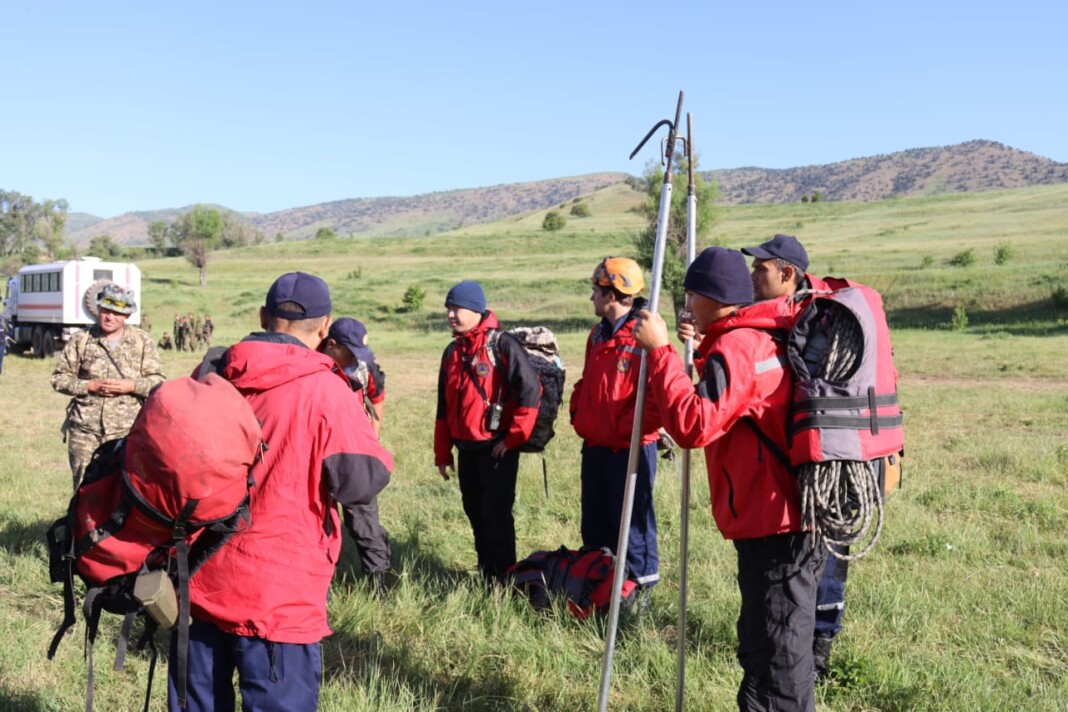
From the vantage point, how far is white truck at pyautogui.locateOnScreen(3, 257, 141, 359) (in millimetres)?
26766

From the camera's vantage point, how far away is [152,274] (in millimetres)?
Result: 66125

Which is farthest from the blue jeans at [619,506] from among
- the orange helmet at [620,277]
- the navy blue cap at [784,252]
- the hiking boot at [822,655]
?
the navy blue cap at [784,252]

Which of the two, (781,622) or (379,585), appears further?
(379,585)

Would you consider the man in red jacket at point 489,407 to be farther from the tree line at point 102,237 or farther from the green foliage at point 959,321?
the tree line at point 102,237

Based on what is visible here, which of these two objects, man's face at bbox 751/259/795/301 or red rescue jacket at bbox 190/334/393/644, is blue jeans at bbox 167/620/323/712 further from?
man's face at bbox 751/259/795/301

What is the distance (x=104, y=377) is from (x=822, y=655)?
471cm

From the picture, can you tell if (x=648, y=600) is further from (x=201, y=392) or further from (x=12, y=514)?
(x=12, y=514)

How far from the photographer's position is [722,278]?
10.4 feet

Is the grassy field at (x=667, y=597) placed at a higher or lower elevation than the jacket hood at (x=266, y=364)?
lower

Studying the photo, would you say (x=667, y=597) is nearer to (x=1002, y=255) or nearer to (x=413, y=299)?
(x=1002, y=255)

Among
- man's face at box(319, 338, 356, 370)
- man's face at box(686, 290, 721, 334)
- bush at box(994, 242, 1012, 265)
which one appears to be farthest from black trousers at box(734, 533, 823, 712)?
bush at box(994, 242, 1012, 265)

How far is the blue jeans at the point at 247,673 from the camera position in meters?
2.69

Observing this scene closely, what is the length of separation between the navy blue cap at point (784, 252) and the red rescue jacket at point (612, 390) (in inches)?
47.3

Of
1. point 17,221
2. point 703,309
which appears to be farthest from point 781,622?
point 17,221
